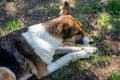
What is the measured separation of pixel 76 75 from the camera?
20.3 feet

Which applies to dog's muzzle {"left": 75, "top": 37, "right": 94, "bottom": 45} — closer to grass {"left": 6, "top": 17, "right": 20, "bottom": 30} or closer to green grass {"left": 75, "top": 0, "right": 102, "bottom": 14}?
green grass {"left": 75, "top": 0, "right": 102, "bottom": 14}

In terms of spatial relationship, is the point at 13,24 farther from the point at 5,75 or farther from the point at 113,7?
the point at 113,7

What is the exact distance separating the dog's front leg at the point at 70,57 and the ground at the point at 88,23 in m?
0.11

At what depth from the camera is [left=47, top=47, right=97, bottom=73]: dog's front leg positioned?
20.1ft

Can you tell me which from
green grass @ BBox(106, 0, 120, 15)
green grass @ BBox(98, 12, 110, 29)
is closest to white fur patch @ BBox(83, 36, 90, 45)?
green grass @ BBox(98, 12, 110, 29)

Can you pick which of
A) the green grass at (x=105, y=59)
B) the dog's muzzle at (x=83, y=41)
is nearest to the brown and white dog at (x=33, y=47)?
the dog's muzzle at (x=83, y=41)

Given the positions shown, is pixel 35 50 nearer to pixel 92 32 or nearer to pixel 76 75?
pixel 76 75

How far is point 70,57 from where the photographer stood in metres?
6.30

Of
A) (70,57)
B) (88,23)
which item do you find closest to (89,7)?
(88,23)

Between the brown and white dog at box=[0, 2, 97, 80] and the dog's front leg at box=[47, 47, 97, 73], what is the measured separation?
0.13 meters

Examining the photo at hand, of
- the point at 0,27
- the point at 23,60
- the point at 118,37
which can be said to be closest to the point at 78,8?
the point at 118,37

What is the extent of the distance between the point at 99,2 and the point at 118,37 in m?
1.34

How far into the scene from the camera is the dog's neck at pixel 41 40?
581 centimetres

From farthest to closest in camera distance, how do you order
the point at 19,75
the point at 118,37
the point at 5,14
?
the point at 5,14
the point at 118,37
the point at 19,75
